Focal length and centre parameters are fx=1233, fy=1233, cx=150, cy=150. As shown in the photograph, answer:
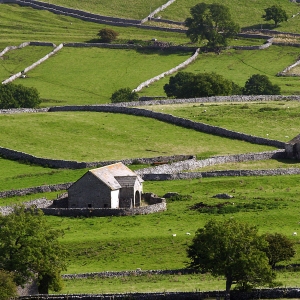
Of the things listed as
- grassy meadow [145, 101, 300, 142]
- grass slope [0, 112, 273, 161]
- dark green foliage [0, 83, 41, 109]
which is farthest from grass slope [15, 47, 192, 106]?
grassy meadow [145, 101, 300, 142]

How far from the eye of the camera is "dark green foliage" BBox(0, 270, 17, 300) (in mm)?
69125

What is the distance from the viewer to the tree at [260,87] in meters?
168

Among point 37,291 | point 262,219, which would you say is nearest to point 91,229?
point 262,219

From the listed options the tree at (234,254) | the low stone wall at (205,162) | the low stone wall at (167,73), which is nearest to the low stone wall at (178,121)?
the low stone wall at (205,162)

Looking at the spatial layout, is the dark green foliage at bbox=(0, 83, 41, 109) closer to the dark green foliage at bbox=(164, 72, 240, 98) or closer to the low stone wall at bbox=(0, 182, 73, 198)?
the dark green foliage at bbox=(164, 72, 240, 98)

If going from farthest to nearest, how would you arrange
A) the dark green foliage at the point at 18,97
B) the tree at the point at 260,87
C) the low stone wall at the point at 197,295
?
the tree at the point at 260,87, the dark green foliage at the point at 18,97, the low stone wall at the point at 197,295

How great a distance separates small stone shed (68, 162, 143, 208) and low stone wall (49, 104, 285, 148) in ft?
98.7

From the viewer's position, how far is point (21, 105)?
162 m

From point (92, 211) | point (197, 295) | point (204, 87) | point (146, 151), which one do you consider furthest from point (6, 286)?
point (204, 87)

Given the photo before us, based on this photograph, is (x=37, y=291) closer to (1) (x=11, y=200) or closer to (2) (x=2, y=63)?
(1) (x=11, y=200)

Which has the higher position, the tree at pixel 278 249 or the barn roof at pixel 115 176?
the barn roof at pixel 115 176

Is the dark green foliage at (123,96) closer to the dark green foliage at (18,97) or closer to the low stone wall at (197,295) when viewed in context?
the dark green foliage at (18,97)

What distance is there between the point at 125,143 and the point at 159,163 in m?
11.7

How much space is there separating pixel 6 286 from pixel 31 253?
4952 millimetres
